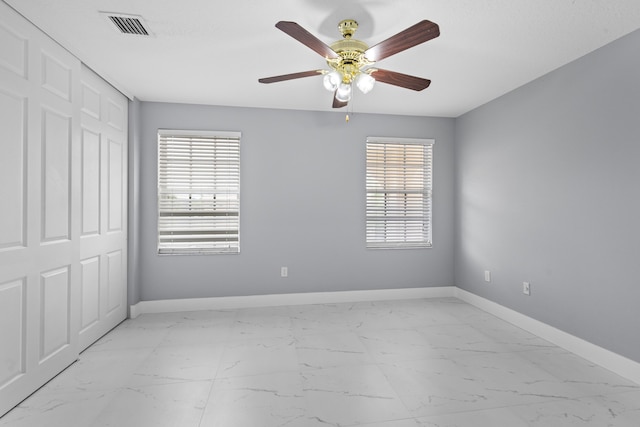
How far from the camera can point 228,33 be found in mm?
2342

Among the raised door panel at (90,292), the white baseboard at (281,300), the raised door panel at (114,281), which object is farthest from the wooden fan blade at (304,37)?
the white baseboard at (281,300)

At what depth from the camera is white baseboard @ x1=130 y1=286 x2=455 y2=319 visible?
12.7 feet

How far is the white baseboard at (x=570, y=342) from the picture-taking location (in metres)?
2.35

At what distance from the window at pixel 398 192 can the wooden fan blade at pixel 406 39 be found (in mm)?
2249

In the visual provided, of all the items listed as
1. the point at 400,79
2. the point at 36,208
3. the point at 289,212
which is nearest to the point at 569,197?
the point at 400,79

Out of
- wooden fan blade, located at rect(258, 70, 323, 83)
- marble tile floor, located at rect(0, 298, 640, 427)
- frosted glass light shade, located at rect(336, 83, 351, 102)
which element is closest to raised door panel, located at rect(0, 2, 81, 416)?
marble tile floor, located at rect(0, 298, 640, 427)

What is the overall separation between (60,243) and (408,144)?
398 cm

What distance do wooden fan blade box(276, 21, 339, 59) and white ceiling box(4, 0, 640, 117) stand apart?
269 mm

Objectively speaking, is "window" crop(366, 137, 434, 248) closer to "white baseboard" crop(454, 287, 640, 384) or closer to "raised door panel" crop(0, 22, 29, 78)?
"white baseboard" crop(454, 287, 640, 384)

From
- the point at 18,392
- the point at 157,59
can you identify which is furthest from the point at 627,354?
the point at 157,59

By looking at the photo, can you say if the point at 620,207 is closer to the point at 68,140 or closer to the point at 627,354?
the point at 627,354

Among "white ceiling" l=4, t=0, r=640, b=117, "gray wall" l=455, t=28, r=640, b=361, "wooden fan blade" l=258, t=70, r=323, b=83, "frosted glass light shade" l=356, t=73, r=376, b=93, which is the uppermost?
"white ceiling" l=4, t=0, r=640, b=117

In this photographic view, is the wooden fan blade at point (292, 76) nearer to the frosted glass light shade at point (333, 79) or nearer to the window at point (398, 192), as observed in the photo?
the frosted glass light shade at point (333, 79)

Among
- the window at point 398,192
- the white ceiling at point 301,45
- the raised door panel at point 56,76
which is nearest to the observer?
the white ceiling at point 301,45
